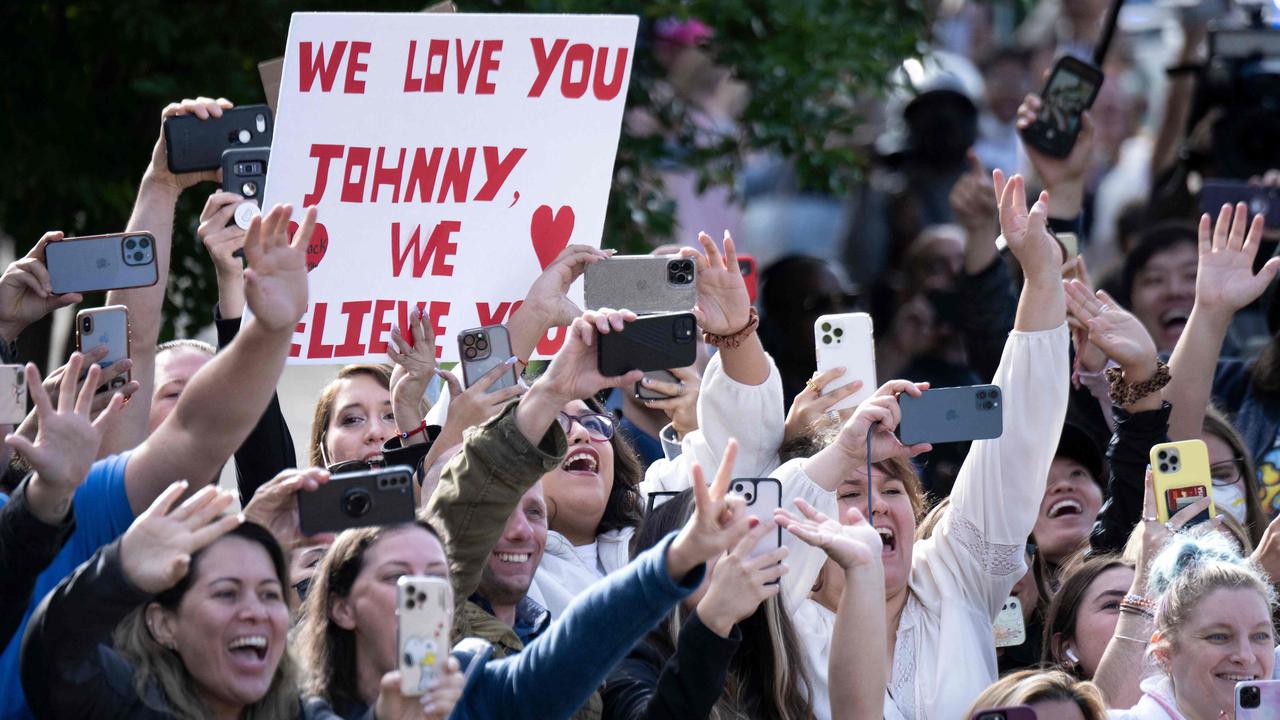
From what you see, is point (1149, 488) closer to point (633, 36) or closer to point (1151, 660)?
point (1151, 660)

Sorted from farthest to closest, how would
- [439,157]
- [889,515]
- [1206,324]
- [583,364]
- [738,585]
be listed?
[1206,324] → [439,157] → [889,515] → [583,364] → [738,585]

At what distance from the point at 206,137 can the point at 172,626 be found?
5.70 ft

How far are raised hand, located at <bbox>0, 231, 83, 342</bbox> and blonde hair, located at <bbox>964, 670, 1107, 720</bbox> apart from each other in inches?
94.3

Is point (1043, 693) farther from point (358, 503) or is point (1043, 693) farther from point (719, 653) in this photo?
point (358, 503)

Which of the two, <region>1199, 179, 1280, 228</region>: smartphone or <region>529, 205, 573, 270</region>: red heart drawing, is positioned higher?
<region>1199, 179, 1280, 228</region>: smartphone

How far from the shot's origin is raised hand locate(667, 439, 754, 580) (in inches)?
154

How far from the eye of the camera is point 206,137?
5332 mm

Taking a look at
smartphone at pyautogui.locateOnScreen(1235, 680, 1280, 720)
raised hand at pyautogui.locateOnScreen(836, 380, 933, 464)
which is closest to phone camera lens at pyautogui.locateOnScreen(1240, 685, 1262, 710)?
smartphone at pyautogui.locateOnScreen(1235, 680, 1280, 720)

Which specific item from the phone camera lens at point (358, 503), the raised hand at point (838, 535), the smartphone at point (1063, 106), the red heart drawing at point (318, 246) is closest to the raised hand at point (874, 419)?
the raised hand at point (838, 535)

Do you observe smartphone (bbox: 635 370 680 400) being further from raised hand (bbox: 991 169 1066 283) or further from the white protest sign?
raised hand (bbox: 991 169 1066 283)

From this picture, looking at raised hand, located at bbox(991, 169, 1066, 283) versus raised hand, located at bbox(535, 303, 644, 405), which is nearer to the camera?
raised hand, located at bbox(535, 303, 644, 405)

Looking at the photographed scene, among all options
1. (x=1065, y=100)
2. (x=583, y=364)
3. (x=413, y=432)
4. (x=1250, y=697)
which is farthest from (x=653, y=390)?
(x=1250, y=697)

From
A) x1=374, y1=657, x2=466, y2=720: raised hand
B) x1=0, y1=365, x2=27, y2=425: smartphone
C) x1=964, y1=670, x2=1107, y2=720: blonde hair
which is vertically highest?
x1=0, y1=365, x2=27, y2=425: smartphone

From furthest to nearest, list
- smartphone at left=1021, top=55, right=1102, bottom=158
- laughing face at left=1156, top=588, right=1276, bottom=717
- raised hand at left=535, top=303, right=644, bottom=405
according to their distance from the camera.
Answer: smartphone at left=1021, top=55, right=1102, bottom=158, laughing face at left=1156, top=588, right=1276, bottom=717, raised hand at left=535, top=303, right=644, bottom=405
